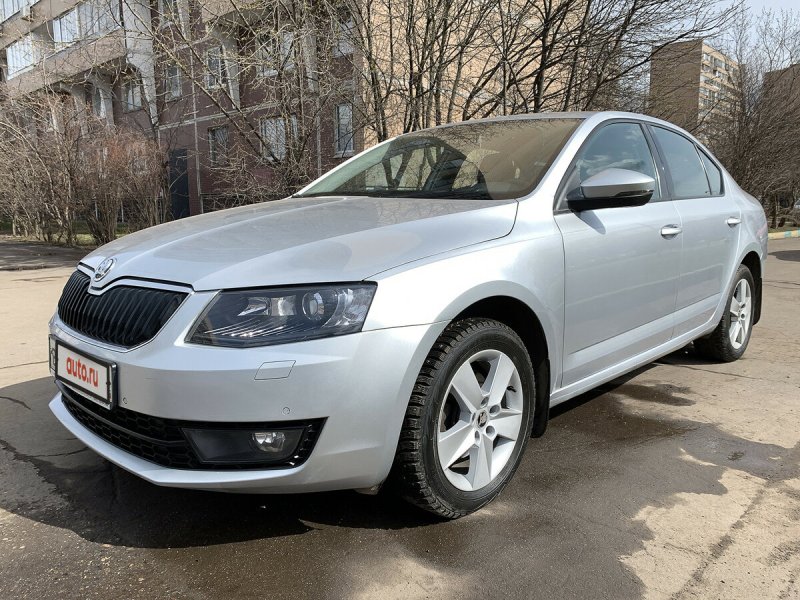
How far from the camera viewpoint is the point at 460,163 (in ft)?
10.4

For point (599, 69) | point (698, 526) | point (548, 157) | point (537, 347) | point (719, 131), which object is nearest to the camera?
point (698, 526)

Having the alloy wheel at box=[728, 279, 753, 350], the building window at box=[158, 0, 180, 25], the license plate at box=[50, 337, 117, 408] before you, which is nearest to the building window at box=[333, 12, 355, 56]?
the building window at box=[158, 0, 180, 25]

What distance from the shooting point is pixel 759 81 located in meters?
19.6

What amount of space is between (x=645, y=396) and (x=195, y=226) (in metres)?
2.91

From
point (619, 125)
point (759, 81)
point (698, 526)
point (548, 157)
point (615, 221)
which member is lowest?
point (698, 526)

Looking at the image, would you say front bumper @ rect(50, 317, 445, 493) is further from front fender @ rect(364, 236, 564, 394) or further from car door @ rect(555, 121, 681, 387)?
car door @ rect(555, 121, 681, 387)

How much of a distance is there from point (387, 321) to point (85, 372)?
3.82ft

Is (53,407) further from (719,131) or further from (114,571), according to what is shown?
(719,131)

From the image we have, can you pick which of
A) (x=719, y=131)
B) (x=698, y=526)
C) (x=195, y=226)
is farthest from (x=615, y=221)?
(x=719, y=131)

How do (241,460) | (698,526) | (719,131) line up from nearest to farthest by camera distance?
(241,460) → (698,526) → (719,131)

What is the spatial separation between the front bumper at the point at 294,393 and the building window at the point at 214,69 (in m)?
7.57

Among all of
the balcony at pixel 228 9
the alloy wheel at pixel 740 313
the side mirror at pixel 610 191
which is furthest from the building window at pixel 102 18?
the alloy wheel at pixel 740 313

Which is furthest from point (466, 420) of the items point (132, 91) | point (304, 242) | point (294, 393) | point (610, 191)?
point (132, 91)

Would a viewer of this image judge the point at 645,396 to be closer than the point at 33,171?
Yes
